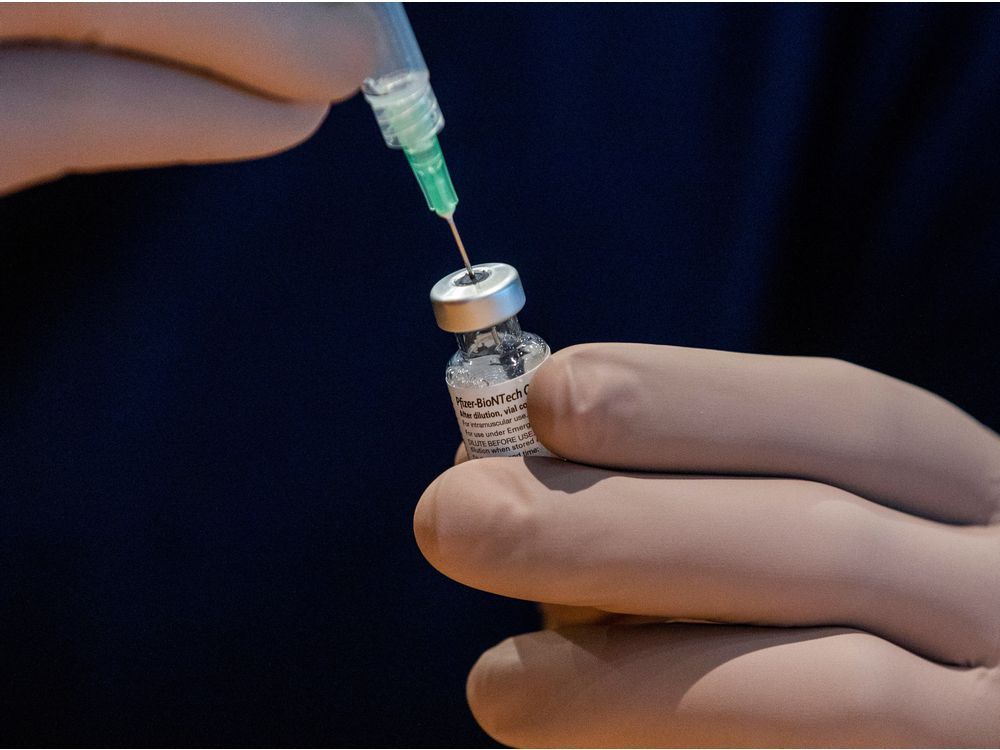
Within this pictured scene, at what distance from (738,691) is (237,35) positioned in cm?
54

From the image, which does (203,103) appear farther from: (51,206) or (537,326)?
(537,326)

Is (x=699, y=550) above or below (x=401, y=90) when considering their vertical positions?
below

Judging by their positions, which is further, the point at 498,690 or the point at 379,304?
the point at 379,304

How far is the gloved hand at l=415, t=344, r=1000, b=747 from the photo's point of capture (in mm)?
560

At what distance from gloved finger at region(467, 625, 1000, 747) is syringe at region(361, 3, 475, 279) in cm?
37

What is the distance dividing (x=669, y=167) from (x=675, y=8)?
171mm

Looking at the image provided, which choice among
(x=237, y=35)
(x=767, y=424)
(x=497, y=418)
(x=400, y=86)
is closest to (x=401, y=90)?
(x=400, y=86)

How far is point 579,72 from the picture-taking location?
3.07ft

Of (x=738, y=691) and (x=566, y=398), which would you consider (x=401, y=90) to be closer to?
(x=566, y=398)

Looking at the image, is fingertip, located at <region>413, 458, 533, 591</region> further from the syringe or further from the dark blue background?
the dark blue background

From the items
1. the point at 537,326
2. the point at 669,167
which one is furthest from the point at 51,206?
the point at 669,167

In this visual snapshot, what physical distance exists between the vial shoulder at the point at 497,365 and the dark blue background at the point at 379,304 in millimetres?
341

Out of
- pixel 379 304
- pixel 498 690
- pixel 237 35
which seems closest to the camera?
pixel 237 35

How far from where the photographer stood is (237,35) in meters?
0.52
